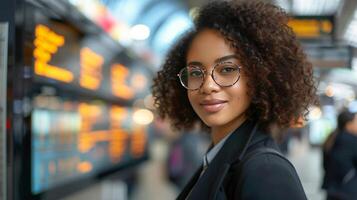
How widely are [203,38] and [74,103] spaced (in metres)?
2.23

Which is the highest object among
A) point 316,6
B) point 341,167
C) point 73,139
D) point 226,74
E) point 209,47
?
point 316,6

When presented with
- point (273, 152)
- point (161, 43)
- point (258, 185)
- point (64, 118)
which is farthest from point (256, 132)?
point (161, 43)

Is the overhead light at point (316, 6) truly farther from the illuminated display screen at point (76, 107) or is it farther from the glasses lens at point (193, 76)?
the glasses lens at point (193, 76)

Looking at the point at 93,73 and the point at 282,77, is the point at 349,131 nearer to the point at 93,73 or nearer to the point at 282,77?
the point at 93,73

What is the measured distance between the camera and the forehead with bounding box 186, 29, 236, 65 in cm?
176

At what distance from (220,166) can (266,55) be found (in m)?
0.43

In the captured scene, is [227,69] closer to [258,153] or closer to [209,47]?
[209,47]

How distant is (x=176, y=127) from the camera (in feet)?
8.01

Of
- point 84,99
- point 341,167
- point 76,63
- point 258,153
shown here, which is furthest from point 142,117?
point 258,153

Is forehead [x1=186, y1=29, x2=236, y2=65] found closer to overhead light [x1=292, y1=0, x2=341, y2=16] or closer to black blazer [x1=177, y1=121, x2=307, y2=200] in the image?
black blazer [x1=177, y1=121, x2=307, y2=200]

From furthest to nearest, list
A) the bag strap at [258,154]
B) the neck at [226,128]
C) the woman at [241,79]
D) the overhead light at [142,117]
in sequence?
the overhead light at [142,117]
the neck at [226,128]
the woman at [241,79]
the bag strap at [258,154]

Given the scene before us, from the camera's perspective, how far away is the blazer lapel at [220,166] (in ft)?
5.25

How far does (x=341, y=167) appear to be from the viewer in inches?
184

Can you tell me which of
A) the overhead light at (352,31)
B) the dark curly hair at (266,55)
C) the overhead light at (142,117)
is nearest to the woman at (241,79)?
the dark curly hair at (266,55)
